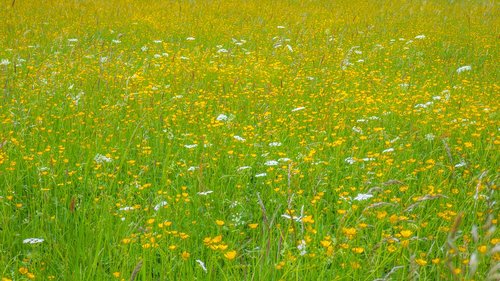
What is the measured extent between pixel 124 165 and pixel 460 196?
2.24 m

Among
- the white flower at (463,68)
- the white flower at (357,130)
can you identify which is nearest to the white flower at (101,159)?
the white flower at (357,130)

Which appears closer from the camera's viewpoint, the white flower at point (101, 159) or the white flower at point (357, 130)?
the white flower at point (101, 159)

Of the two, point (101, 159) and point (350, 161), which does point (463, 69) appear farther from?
point (101, 159)

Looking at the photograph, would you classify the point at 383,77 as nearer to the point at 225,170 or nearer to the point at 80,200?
the point at 225,170

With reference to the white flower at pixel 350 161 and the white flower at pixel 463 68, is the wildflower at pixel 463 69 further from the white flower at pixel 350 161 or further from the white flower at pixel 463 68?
the white flower at pixel 350 161

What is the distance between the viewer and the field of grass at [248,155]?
7.72ft

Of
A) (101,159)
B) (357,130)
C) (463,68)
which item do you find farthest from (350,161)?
(463,68)

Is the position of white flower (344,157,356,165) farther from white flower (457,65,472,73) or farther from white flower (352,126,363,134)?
white flower (457,65,472,73)

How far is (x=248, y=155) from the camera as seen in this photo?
377 cm

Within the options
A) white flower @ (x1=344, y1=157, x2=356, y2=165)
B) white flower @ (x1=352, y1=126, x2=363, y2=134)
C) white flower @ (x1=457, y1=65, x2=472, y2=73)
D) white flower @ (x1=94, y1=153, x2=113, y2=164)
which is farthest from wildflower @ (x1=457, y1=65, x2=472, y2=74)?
white flower @ (x1=94, y1=153, x2=113, y2=164)

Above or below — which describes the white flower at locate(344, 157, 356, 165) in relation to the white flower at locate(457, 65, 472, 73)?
above

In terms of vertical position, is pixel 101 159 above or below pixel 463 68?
above

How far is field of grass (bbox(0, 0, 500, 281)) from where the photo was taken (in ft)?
7.72

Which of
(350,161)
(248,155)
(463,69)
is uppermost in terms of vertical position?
(350,161)
